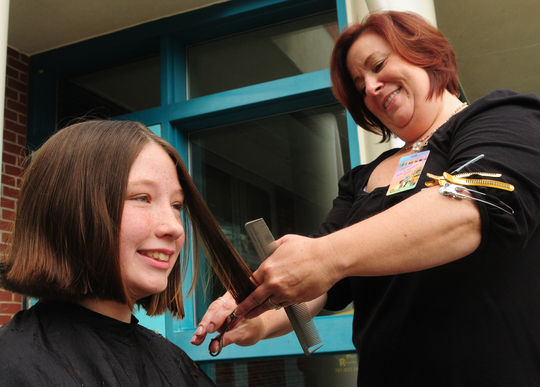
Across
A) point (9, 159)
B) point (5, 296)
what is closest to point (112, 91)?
point (9, 159)

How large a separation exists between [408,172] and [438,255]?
377mm

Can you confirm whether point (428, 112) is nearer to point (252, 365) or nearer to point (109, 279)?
point (109, 279)

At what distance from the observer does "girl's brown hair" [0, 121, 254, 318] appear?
1302mm

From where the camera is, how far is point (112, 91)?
4570mm

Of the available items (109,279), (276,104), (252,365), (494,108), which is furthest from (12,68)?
(494,108)

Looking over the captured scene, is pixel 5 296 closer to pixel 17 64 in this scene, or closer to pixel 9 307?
pixel 9 307

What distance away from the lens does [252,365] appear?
371 cm

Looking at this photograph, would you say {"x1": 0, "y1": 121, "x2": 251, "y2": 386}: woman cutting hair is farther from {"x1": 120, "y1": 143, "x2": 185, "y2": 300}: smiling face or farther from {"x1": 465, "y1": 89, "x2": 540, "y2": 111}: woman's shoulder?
{"x1": 465, "y1": 89, "x2": 540, "y2": 111}: woman's shoulder

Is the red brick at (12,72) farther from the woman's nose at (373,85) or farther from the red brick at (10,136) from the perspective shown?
the woman's nose at (373,85)

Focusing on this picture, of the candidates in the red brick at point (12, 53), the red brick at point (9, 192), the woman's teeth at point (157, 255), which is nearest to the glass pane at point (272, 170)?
the red brick at point (9, 192)

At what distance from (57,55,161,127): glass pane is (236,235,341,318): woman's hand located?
11.1 ft

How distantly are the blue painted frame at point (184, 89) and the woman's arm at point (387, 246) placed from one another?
2.16 m

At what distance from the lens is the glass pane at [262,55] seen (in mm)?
3938

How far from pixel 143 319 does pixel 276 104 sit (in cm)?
169
